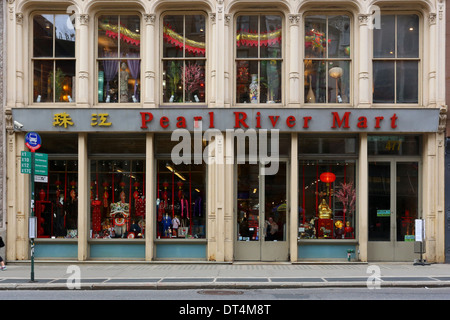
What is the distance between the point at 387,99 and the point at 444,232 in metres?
4.52

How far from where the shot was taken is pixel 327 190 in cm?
1565

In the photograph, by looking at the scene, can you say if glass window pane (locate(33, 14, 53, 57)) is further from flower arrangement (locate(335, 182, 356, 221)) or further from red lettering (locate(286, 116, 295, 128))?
flower arrangement (locate(335, 182, 356, 221))

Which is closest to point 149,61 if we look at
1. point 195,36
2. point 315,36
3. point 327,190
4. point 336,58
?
point 195,36

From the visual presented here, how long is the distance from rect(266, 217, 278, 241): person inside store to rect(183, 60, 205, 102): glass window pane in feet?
14.9

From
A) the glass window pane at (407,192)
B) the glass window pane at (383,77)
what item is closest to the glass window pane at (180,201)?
the glass window pane at (383,77)

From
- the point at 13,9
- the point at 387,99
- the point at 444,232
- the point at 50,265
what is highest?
the point at 13,9

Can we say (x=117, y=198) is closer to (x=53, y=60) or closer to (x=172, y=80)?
(x=172, y=80)

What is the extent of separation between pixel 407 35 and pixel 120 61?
30.4ft

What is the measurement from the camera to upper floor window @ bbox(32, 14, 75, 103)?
15.6 meters

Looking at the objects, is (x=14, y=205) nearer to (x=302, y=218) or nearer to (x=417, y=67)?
(x=302, y=218)

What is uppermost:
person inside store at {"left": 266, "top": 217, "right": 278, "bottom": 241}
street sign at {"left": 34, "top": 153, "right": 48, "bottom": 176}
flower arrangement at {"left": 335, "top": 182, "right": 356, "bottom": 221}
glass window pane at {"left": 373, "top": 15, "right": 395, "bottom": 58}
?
glass window pane at {"left": 373, "top": 15, "right": 395, "bottom": 58}

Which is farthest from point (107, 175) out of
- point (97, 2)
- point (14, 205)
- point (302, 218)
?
point (302, 218)

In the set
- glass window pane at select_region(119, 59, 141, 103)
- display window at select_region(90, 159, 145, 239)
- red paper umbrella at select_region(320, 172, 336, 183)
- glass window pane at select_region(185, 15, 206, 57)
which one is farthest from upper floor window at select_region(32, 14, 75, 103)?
red paper umbrella at select_region(320, 172, 336, 183)

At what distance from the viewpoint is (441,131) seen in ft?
49.1
